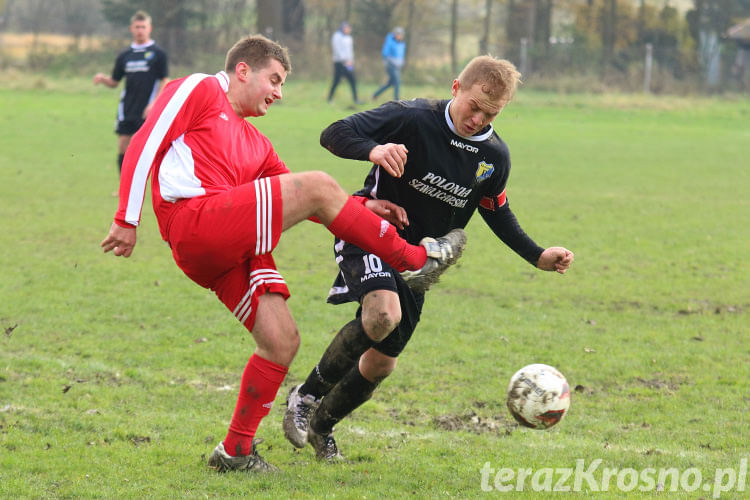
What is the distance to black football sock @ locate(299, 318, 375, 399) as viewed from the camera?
432 centimetres

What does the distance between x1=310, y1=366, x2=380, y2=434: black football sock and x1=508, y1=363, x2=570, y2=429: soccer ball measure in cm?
72

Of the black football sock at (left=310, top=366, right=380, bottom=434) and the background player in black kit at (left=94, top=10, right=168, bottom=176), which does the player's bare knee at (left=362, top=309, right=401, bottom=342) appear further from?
the background player in black kit at (left=94, top=10, right=168, bottom=176)

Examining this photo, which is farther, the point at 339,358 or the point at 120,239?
the point at 339,358

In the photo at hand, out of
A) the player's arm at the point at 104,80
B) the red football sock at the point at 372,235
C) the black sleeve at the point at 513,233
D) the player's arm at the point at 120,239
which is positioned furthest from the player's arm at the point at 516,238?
the player's arm at the point at 104,80

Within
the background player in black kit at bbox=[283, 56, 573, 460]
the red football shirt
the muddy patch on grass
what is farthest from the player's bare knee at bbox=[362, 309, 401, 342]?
the muddy patch on grass

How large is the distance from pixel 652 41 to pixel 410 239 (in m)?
36.9

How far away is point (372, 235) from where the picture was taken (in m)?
3.90

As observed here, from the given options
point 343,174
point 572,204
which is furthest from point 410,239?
point 343,174

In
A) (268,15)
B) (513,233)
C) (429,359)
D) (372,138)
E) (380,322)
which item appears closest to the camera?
(380,322)

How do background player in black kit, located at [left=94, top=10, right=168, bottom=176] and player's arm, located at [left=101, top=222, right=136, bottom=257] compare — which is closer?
player's arm, located at [left=101, top=222, right=136, bottom=257]

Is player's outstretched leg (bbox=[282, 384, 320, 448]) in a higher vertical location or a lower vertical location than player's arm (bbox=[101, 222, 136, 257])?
lower

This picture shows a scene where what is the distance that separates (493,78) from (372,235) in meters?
0.96

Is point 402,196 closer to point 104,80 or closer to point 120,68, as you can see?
point 104,80

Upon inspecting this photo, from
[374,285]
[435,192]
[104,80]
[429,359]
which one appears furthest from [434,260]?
[104,80]
